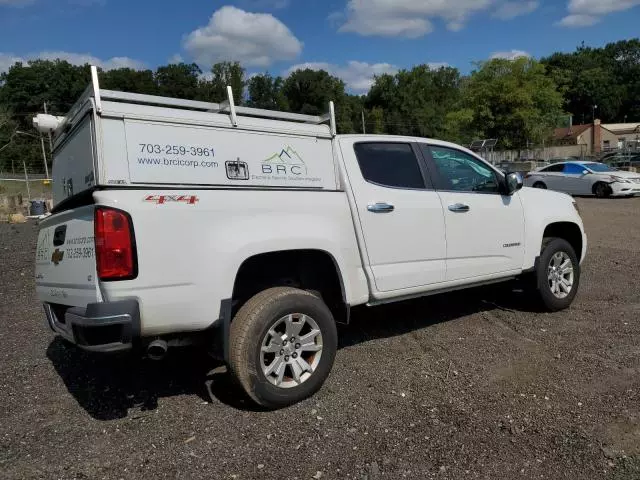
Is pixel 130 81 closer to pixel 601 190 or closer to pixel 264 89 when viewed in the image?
pixel 264 89

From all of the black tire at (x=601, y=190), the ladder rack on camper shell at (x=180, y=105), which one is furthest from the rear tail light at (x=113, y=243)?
the black tire at (x=601, y=190)

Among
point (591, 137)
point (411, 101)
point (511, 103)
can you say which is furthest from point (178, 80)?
point (591, 137)

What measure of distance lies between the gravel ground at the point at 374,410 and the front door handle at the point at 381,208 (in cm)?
129

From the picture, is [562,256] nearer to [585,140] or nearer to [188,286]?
[188,286]

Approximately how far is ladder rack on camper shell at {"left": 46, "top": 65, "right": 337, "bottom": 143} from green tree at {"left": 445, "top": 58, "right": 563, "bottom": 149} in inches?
1529

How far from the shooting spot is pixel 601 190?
67.9 feet

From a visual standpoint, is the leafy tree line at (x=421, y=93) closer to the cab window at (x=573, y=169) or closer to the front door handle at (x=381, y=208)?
the cab window at (x=573, y=169)

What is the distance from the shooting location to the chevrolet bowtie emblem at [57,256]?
12.4 feet

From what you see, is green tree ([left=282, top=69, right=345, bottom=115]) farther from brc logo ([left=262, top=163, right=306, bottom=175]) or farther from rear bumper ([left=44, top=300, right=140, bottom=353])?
rear bumper ([left=44, top=300, right=140, bottom=353])

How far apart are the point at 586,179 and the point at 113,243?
21.2 m

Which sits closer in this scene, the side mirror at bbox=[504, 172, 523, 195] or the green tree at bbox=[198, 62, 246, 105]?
the side mirror at bbox=[504, 172, 523, 195]

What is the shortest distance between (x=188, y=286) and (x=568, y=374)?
2.97m

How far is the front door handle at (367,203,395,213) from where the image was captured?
4.39 metres

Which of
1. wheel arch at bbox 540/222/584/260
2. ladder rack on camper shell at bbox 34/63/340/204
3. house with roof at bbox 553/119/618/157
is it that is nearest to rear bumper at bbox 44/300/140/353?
ladder rack on camper shell at bbox 34/63/340/204
